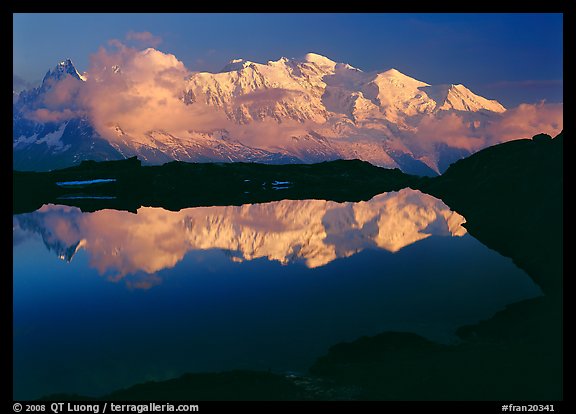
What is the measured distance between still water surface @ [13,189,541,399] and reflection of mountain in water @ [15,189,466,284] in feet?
2.15

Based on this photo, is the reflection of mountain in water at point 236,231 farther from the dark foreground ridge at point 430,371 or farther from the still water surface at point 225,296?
the dark foreground ridge at point 430,371

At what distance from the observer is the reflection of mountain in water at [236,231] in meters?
82.1

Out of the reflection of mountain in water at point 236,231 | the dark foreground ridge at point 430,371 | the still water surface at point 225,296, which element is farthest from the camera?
the reflection of mountain in water at point 236,231

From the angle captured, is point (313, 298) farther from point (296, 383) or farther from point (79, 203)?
point (79, 203)

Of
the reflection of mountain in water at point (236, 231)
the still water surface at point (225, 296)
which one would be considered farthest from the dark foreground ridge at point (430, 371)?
the reflection of mountain in water at point (236, 231)

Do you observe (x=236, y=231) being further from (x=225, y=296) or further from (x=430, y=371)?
(x=430, y=371)

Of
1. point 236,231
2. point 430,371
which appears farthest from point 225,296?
point 236,231

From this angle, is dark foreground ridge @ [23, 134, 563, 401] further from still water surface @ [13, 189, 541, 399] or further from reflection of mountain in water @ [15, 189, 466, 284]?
reflection of mountain in water @ [15, 189, 466, 284]

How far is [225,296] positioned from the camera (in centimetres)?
5519

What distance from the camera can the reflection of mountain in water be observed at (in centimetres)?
8212

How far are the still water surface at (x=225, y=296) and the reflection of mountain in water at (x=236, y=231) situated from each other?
655 millimetres

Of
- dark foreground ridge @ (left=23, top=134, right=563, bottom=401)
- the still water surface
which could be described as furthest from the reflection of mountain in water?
dark foreground ridge @ (left=23, top=134, right=563, bottom=401)

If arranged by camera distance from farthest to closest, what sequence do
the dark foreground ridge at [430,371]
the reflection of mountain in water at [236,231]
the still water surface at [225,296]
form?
the reflection of mountain in water at [236,231]
the still water surface at [225,296]
the dark foreground ridge at [430,371]
